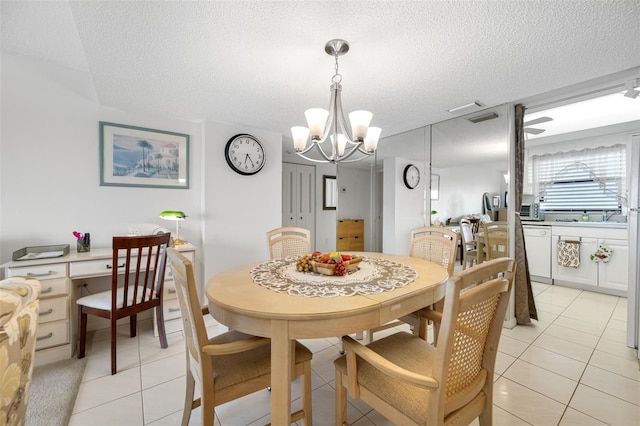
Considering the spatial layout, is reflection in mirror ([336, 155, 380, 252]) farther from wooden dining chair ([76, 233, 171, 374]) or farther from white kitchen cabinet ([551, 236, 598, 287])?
wooden dining chair ([76, 233, 171, 374])

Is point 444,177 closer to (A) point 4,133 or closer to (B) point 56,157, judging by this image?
(B) point 56,157

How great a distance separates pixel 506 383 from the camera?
1.77 meters

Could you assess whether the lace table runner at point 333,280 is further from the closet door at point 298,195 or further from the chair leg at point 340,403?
the closet door at point 298,195

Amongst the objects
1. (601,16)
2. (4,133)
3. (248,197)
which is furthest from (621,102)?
(4,133)

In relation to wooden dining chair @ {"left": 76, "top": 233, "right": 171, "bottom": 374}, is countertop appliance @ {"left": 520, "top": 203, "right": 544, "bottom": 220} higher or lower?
higher

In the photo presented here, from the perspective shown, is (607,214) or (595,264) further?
(607,214)

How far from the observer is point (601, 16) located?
1.39 m

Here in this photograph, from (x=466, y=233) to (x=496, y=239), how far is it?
0.55m

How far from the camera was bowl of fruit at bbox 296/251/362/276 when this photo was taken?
153cm

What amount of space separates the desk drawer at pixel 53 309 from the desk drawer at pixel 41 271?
170 millimetres

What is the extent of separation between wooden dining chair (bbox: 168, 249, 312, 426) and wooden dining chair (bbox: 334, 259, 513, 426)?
0.32 m

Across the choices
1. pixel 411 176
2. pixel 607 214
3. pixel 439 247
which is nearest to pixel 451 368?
pixel 439 247

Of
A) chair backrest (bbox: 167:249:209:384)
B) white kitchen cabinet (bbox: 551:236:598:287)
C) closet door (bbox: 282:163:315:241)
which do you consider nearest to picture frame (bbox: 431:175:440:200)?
white kitchen cabinet (bbox: 551:236:598:287)

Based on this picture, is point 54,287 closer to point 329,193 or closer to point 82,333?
point 82,333
